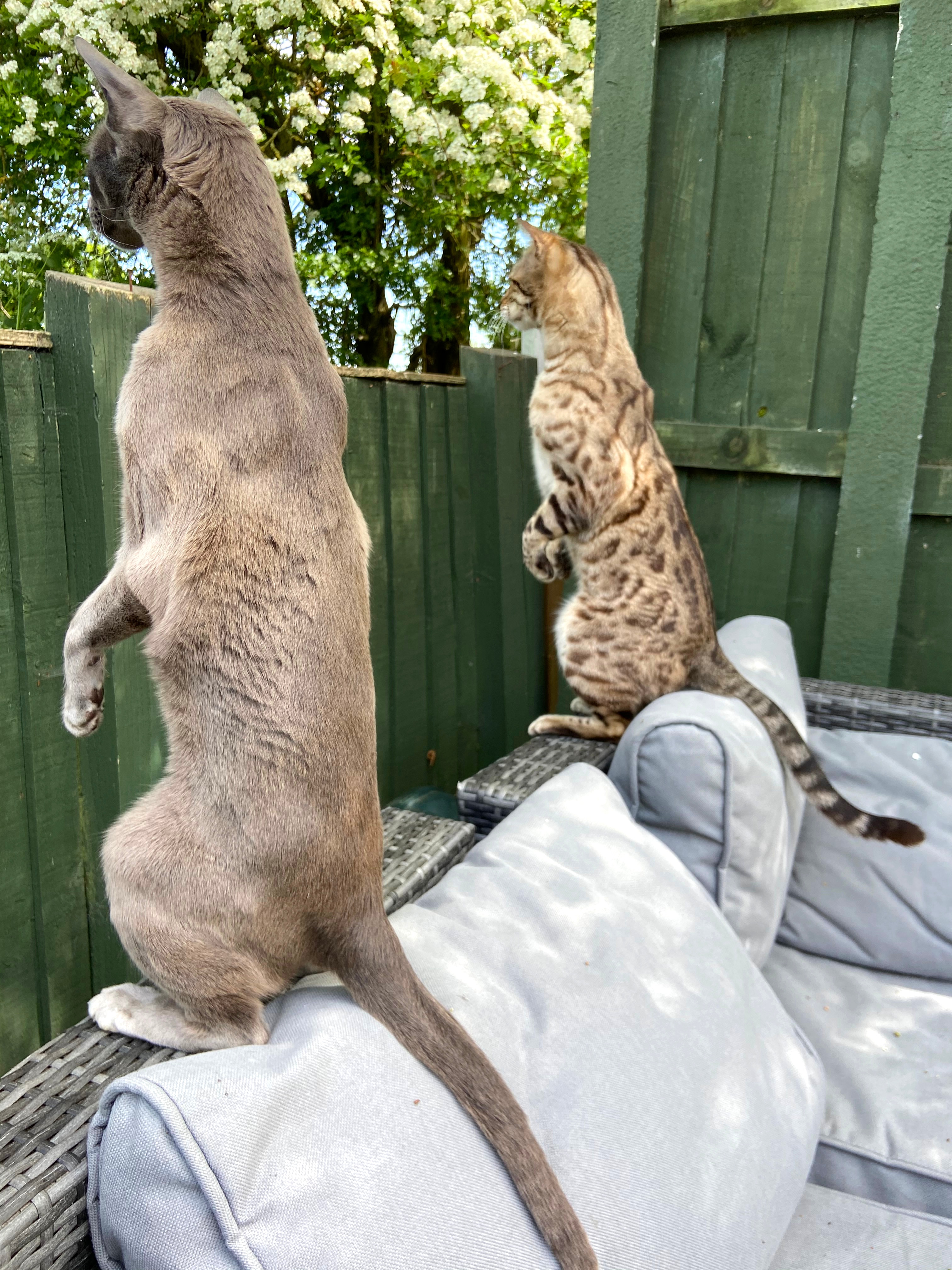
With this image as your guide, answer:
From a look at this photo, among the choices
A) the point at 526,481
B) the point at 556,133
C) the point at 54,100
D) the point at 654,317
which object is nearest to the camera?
the point at 654,317

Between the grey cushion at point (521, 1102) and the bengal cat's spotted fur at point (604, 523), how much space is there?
0.91 metres

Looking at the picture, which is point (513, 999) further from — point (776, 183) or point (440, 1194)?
point (776, 183)

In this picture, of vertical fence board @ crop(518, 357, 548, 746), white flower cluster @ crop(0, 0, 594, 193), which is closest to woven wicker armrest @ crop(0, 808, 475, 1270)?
vertical fence board @ crop(518, 357, 548, 746)

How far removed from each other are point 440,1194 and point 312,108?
538 cm

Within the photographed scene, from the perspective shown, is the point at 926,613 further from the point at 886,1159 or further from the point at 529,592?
the point at 886,1159

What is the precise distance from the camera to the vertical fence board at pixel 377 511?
2.57m

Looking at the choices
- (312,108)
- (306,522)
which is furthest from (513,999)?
(312,108)

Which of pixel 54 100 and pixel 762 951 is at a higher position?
Result: pixel 54 100

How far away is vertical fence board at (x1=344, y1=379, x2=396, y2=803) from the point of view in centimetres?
257

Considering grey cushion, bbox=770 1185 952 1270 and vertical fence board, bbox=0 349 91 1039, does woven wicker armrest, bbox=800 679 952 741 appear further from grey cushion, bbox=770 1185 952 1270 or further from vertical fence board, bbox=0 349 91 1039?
vertical fence board, bbox=0 349 91 1039

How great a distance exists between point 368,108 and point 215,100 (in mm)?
4154

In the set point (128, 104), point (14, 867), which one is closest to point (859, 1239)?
point (14, 867)

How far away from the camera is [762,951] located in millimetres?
1937

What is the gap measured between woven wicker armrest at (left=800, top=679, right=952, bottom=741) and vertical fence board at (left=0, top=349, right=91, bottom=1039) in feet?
6.80
